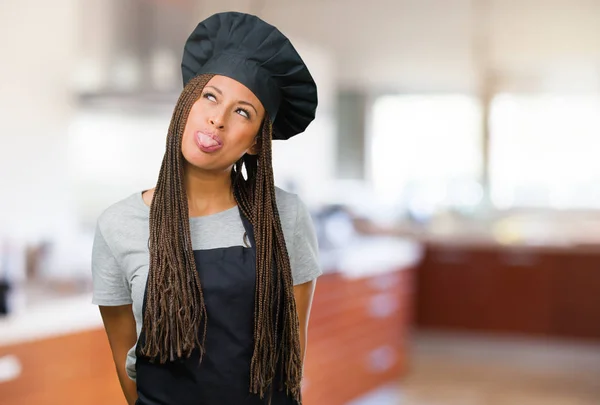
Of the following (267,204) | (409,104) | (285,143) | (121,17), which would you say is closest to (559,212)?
(409,104)

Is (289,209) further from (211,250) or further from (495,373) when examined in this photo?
(495,373)

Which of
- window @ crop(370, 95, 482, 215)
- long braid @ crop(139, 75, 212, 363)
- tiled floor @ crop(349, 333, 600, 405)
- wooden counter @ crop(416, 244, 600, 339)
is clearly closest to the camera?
long braid @ crop(139, 75, 212, 363)

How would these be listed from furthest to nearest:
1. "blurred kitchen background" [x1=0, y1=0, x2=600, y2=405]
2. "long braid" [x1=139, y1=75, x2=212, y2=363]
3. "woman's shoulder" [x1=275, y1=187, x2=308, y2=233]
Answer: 1. "blurred kitchen background" [x1=0, y1=0, x2=600, y2=405]
2. "woman's shoulder" [x1=275, y1=187, x2=308, y2=233]
3. "long braid" [x1=139, y1=75, x2=212, y2=363]

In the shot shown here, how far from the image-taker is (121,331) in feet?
4.49

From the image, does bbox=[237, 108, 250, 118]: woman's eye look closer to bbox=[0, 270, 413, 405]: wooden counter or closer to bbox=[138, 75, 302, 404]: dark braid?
bbox=[138, 75, 302, 404]: dark braid

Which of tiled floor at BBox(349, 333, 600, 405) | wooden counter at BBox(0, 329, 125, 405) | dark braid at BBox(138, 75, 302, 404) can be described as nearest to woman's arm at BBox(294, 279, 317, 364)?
dark braid at BBox(138, 75, 302, 404)

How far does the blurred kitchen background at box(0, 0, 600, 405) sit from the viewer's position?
3.54 meters

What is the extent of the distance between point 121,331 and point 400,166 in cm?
526

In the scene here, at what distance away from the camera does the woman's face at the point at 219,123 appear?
1292mm

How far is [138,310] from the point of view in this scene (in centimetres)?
131

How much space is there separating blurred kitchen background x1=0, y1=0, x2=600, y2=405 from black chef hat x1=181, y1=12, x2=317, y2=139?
6.02 ft

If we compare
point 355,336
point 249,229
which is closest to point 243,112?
point 249,229

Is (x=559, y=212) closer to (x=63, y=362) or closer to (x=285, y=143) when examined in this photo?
(x=285, y=143)

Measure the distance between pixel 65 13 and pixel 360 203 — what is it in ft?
11.1
